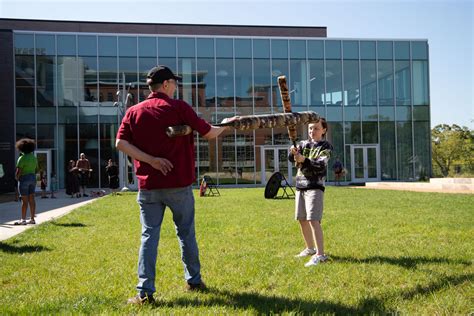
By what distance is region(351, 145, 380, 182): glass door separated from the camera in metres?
29.7

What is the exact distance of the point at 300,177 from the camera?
528 cm

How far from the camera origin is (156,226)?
3898 mm

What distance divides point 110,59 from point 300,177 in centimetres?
2518

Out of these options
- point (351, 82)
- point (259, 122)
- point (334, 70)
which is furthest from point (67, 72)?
point (259, 122)

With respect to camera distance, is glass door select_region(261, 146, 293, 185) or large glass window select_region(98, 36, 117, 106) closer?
large glass window select_region(98, 36, 117, 106)

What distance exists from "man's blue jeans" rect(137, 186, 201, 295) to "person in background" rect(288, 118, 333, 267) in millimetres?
1466

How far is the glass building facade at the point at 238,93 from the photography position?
90.1ft

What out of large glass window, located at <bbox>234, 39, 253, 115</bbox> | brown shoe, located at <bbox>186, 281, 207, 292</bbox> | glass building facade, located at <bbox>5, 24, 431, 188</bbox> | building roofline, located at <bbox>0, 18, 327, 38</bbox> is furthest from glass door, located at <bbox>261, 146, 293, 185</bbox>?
brown shoe, located at <bbox>186, 281, 207, 292</bbox>

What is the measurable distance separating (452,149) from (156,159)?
1700 inches

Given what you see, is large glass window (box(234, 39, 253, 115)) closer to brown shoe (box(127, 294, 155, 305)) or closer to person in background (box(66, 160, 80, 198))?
person in background (box(66, 160, 80, 198))

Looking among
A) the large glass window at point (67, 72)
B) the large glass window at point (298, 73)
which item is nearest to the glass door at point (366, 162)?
the large glass window at point (298, 73)

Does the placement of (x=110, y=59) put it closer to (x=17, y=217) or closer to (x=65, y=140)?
(x=65, y=140)

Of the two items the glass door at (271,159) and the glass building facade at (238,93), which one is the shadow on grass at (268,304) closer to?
the glass building facade at (238,93)

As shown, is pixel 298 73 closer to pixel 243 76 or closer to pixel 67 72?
pixel 243 76
